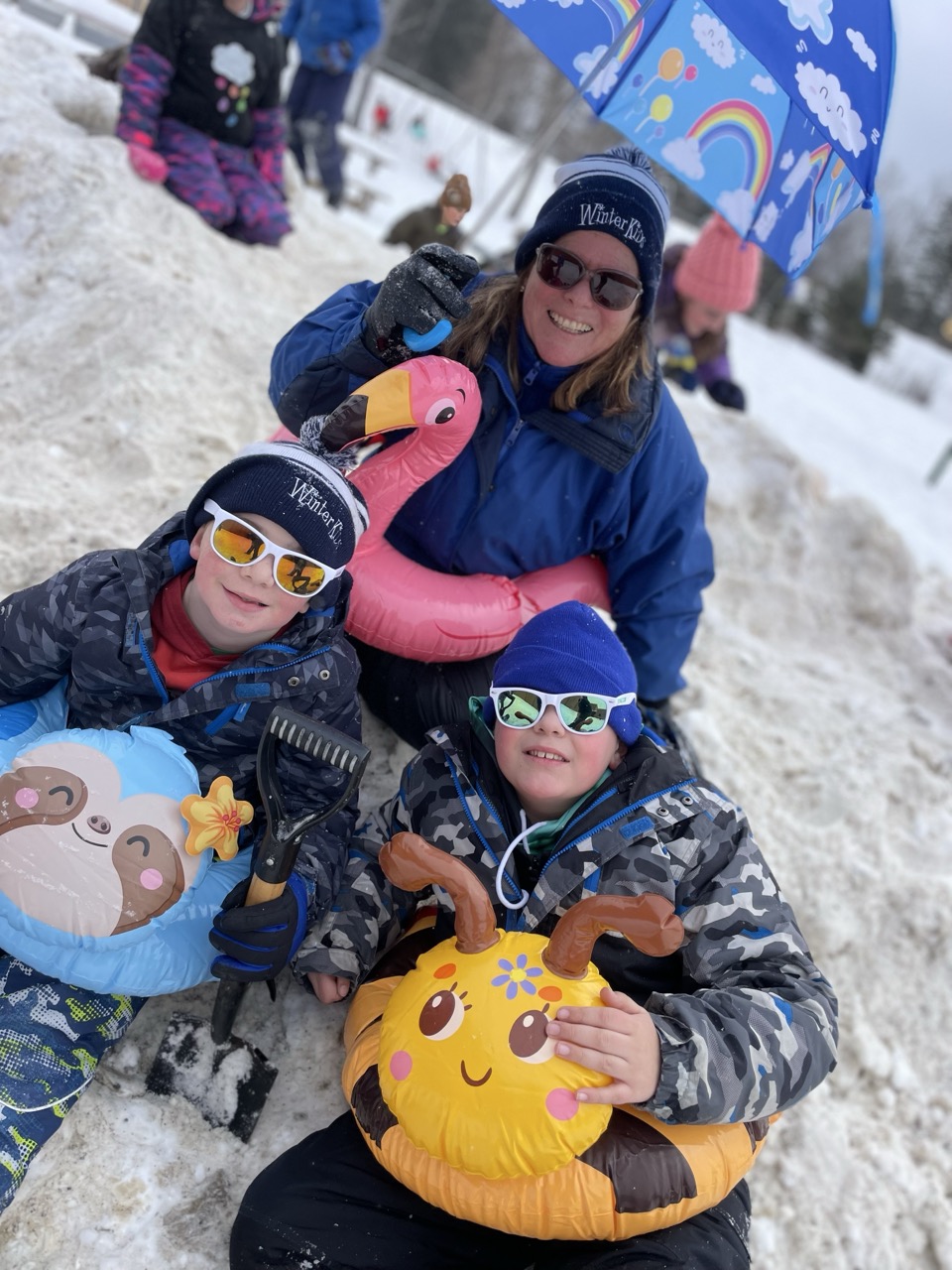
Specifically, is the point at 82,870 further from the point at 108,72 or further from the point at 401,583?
the point at 108,72

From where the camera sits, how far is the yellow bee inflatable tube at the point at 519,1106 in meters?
1.67

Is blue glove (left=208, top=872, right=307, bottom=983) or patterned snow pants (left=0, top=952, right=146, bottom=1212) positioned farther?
blue glove (left=208, top=872, right=307, bottom=983)

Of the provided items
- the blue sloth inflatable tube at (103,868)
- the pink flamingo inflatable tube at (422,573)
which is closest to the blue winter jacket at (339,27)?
the pink flamingo inflatable tube at (422,573)

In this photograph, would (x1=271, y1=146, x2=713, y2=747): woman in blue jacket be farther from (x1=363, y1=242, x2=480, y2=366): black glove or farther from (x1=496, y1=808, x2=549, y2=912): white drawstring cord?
(x1=496, y1=808, x2=549, y2=912): white drawstring cord

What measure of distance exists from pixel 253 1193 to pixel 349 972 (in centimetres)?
44

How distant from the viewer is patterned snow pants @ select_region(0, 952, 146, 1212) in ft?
5.84

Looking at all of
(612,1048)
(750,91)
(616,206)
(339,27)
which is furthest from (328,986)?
(339,27)

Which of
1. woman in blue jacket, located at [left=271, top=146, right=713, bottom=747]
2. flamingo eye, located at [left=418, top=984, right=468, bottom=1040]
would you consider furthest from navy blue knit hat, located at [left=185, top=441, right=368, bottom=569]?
flamingo eye, located at [left=418, top=984, right=468, bottom=1040]

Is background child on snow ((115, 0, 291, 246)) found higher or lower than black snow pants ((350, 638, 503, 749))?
higher

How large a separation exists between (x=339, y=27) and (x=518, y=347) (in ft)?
22.4

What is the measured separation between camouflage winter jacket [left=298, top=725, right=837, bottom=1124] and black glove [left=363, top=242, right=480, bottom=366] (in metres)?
0.95

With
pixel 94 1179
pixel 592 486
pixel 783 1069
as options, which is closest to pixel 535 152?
pixel 592 486

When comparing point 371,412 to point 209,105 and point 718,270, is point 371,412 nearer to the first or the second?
point 718,270

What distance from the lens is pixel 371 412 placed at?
89.7 inches
